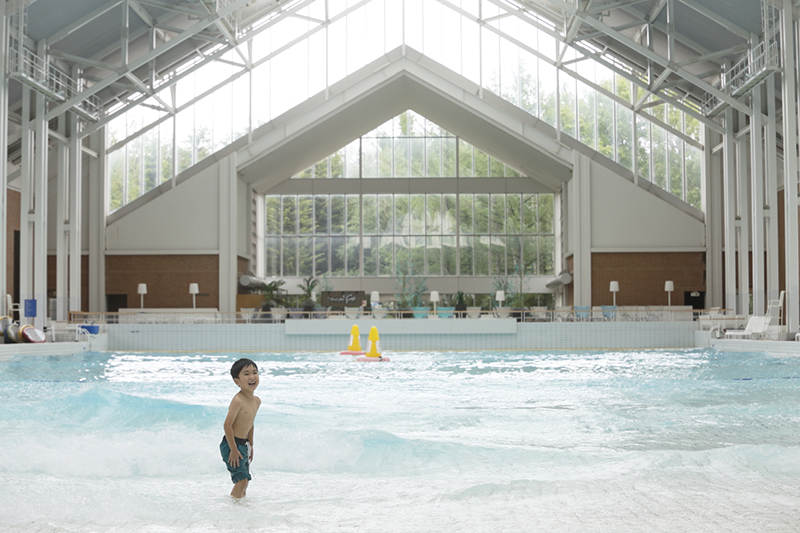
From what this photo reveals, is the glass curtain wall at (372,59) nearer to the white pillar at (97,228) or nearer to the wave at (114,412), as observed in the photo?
the white pillar at (97,228)

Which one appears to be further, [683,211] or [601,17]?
[683,211]

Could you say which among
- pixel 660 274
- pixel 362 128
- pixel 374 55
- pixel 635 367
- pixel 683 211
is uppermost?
pixel 374 55

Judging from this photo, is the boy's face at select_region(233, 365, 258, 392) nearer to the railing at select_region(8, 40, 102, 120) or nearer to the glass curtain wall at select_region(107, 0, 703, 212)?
the railing at select_region(8, 40, 102, 120)

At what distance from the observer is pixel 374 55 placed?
2886 centimetres

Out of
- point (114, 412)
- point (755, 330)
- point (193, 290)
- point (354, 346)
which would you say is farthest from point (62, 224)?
point (755, 330)

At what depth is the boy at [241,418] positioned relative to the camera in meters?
3.78

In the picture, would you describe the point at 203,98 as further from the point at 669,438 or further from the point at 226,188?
the point at 669,438

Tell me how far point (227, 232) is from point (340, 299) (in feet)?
16.6

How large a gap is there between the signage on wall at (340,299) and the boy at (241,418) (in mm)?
23396

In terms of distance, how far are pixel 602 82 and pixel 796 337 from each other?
1505 centimetres

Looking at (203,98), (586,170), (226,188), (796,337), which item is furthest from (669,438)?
(203,98)

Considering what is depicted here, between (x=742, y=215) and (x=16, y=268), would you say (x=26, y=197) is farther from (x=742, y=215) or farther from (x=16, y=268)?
(x=742, y=215)

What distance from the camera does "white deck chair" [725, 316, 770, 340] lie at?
17.7 m

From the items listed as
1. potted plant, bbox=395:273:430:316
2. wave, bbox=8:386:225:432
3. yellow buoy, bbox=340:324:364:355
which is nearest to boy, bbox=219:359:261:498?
wave, bbox=8:386:225:432
